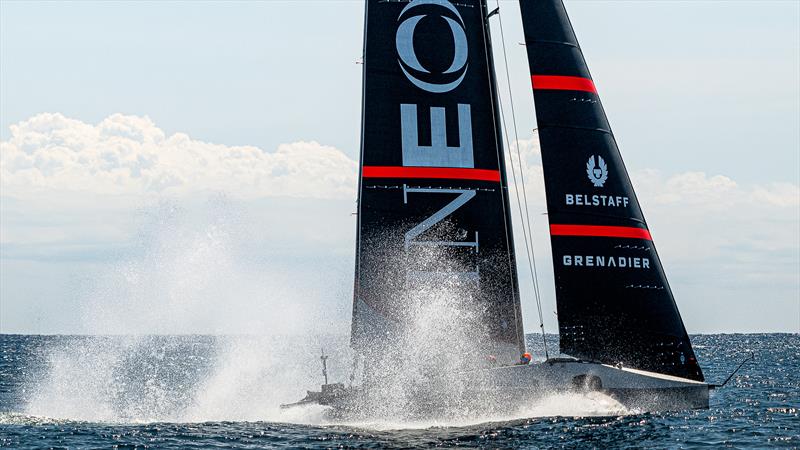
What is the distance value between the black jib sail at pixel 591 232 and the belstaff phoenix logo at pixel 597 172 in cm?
2

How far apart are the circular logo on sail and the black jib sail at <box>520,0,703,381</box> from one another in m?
1.75

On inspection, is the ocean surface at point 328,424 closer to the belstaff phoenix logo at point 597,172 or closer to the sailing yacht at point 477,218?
the sailing yacht at point 477,218

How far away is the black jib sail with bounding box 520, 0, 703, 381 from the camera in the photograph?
2639 centimetres

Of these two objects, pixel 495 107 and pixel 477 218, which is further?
pixel 495 107

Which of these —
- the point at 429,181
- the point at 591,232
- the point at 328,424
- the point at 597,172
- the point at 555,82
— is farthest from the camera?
the point at 555,82

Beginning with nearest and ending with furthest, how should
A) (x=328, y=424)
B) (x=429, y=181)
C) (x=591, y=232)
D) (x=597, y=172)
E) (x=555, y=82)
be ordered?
1. (x=328, y=424)
2. (x=591, y=232)
3. (x=597, y=172)
4. (x=429, y=181)
5. (x=555, y=82)

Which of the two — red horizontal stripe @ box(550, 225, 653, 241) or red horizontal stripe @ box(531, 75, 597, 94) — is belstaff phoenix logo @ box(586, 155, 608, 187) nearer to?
red horizontal stripe @ box(550, 225, 653, 241)

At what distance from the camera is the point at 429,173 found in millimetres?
27047

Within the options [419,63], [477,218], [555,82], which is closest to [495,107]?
[555,82]

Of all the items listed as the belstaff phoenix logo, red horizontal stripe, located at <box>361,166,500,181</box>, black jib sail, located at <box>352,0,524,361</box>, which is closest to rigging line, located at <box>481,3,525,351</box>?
black jib sail, located at <box>352,0,524,361</box>

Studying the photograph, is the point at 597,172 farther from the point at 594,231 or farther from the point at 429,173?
the point at 429,173

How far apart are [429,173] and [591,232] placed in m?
4.25

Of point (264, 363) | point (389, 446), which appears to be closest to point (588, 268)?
point (389, 446)

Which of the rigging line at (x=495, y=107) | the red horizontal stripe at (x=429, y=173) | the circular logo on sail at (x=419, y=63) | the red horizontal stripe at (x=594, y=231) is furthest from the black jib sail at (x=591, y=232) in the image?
the circular logo on sail at (x=419, y=63)
